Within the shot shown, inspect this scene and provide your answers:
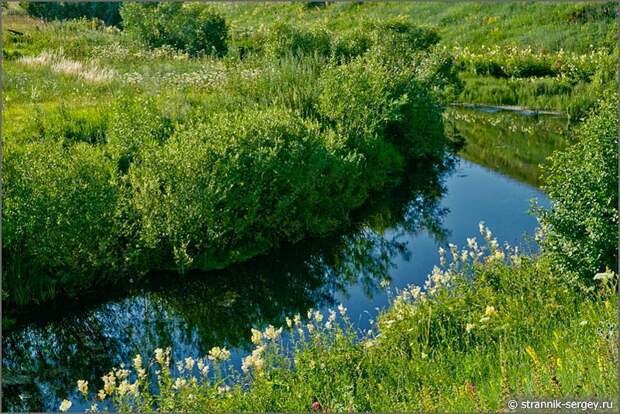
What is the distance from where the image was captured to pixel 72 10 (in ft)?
135

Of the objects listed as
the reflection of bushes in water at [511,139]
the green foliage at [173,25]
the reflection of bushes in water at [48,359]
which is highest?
the green foliage at [173,25]

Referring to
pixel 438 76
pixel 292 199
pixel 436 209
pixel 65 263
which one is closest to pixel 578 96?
pixel 438 76

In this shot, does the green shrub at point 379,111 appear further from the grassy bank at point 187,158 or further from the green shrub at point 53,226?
the green shrub at point 53,226

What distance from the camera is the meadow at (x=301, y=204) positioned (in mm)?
6879

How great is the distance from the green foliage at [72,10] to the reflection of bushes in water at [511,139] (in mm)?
21758

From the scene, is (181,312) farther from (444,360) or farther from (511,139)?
(511,139)

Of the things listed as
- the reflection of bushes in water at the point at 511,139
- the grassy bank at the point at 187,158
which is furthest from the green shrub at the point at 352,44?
the grassy bank at the point at 187,158

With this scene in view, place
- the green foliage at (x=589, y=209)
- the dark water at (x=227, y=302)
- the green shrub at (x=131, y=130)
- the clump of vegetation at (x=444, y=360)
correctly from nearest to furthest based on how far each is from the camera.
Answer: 1. the clump of vegetation at (x=444, y=360)
2. the green foliage at (x=589, y=209)
3. the dark water at (x=227, y=302)
4. the green shrub at (x=131, y=130)

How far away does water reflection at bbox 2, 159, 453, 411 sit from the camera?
30.9 feet

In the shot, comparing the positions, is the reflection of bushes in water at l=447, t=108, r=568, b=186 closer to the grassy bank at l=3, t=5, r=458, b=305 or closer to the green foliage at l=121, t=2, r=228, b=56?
the grassy bank at l=3, t=5, r=458, b=305

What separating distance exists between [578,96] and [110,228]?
71.0ft

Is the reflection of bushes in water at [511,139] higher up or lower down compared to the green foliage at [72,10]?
lower down

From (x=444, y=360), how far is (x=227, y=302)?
4.91 m

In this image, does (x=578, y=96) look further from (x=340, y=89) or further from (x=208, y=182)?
(x=208, y=182)
